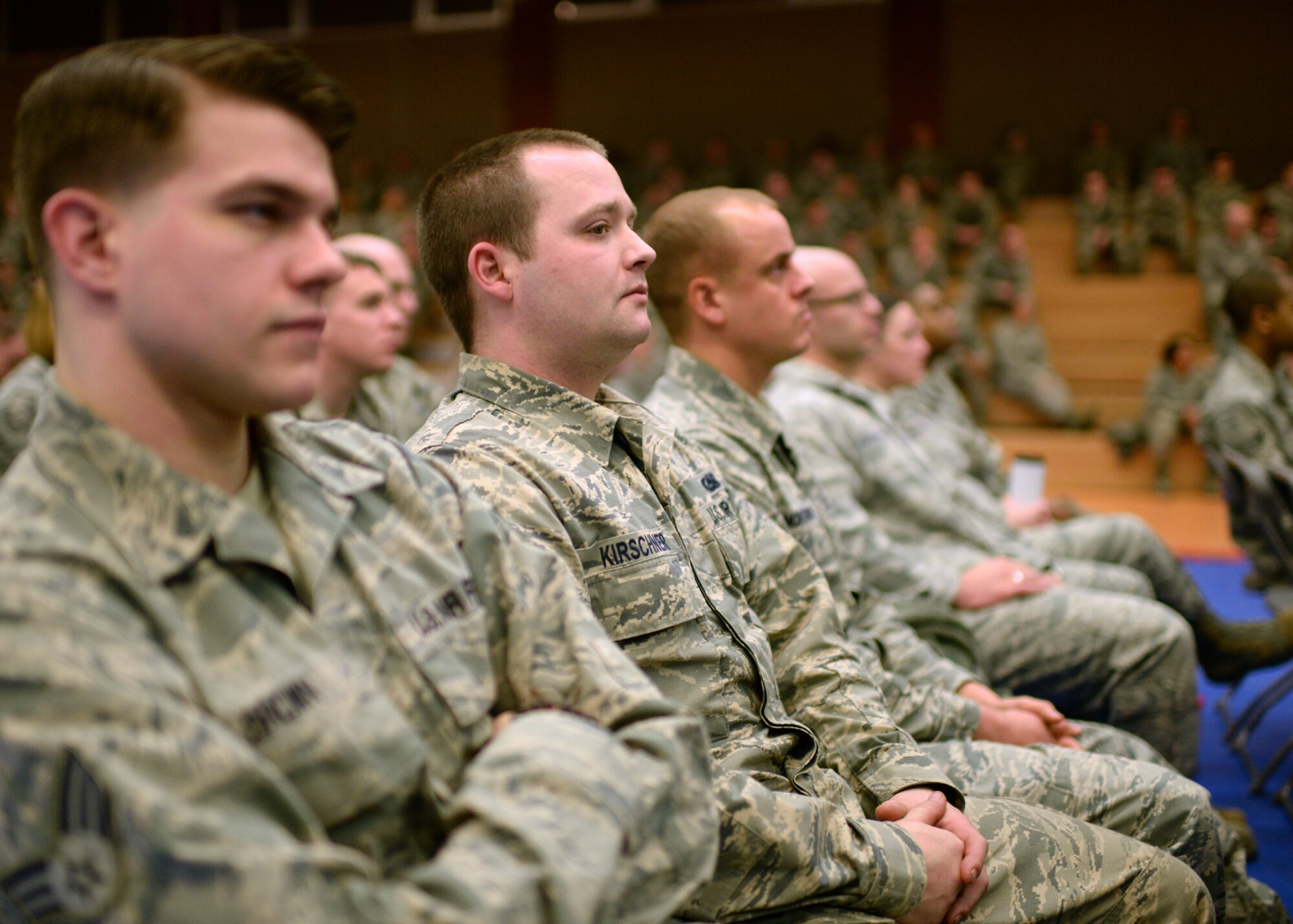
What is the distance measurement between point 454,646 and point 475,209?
31.2 inches

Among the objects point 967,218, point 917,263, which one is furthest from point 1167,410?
point 967,218

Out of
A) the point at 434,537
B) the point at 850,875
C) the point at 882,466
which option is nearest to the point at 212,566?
the point at 434,537

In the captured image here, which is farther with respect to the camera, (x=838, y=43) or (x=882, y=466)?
(x=838, y=43)

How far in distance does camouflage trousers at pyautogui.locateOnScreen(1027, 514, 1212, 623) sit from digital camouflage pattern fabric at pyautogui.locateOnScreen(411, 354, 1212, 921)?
6.88ft

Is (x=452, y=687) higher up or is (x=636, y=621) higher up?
(x=452, y=687)

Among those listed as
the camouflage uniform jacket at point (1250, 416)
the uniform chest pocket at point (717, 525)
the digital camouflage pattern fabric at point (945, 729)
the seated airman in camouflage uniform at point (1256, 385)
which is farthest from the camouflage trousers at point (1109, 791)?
the camouflage uniform jacket at point (1250, 416)

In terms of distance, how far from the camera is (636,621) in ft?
4.29

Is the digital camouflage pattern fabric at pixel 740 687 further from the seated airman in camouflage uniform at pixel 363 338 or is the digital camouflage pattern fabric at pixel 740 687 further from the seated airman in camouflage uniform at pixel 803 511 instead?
the seated airman in camouflage uniform at pixel 363 338

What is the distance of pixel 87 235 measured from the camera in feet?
2.65

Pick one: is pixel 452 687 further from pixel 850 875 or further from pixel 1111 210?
pixel 1111 210

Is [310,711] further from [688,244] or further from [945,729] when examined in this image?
[688,244]

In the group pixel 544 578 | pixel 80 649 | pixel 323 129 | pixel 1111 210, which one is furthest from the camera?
pixel 1111 210

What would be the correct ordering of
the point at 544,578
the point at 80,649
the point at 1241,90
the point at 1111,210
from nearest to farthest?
the point at 80,649 < the point at 544,578 < the point at 1111,210 < the point at 1241,90

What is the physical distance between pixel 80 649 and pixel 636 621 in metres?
0.72
